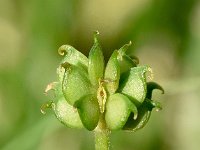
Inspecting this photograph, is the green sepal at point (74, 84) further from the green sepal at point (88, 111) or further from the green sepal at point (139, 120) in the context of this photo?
the green sepal at point (139, 120)

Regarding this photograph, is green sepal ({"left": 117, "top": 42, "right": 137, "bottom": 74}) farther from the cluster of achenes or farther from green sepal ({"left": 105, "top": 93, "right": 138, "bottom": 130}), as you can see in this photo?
green sepal ({"left": 105, "top": 93, "right": 138, "bottom": 130})

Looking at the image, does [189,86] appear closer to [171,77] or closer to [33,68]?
[171,77]

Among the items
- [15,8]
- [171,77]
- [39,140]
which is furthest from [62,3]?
[39,140]

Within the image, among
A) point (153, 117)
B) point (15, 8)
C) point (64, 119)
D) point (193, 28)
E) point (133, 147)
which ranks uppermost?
point (193, 28)

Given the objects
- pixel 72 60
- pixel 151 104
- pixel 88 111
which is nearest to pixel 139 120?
pixel 151 104

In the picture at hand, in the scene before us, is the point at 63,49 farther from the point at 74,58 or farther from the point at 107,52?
the point at 107,52

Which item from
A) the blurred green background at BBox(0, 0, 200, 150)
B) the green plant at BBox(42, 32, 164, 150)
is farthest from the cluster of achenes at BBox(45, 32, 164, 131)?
the blurred green background at BBox(0, 0, 200, 150)

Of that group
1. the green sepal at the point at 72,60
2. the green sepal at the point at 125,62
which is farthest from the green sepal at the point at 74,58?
the green sepal at the point at 125,62
